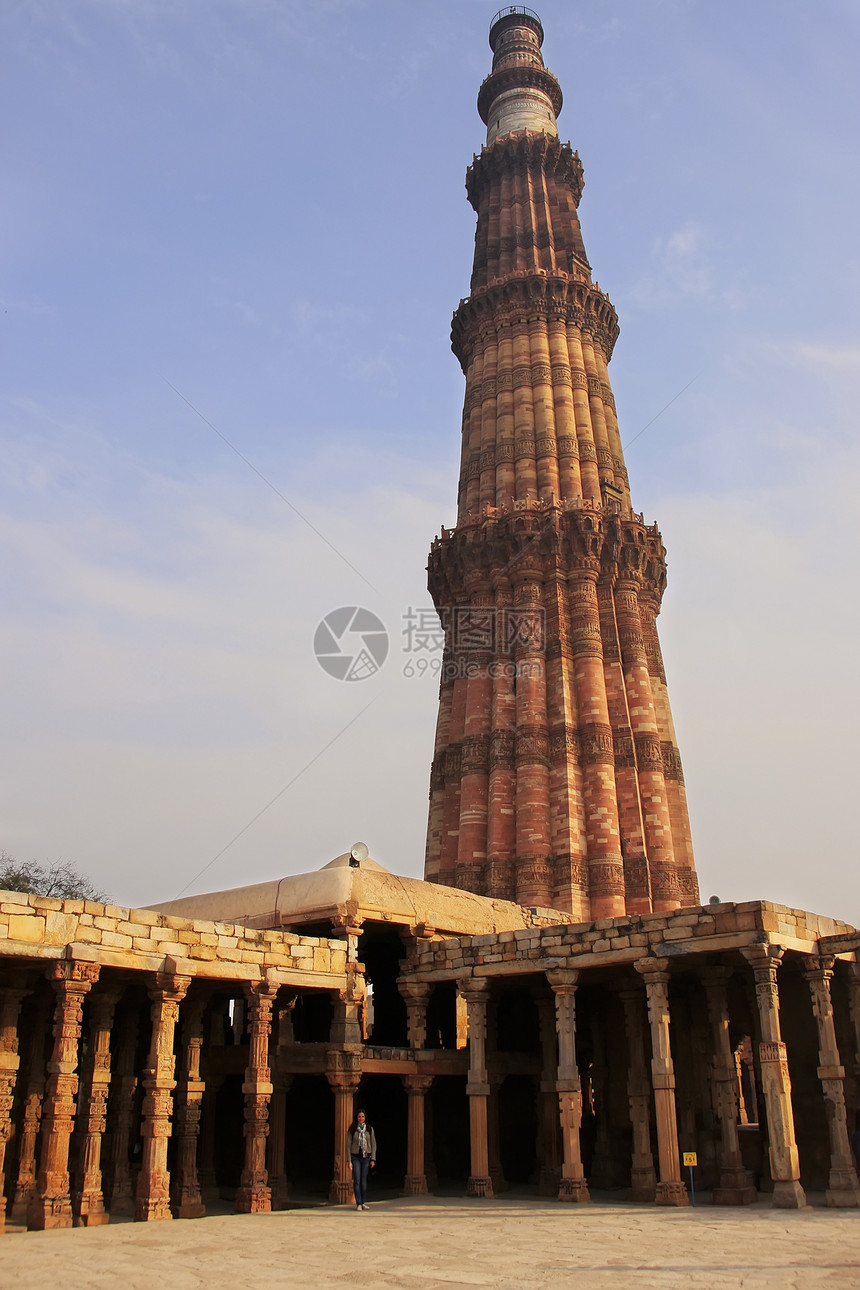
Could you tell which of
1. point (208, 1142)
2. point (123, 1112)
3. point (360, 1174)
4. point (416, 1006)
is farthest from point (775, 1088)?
point (123, 1112)

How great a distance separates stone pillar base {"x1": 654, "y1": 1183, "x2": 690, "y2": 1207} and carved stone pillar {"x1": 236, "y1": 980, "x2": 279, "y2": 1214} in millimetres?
5564

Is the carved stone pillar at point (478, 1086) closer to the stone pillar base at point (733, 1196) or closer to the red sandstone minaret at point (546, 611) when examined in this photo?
the stone pillar base at point (733, 1196)

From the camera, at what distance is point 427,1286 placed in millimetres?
8773

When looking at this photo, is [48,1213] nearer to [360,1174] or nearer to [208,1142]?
[360,1174]

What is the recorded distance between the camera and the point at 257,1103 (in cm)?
Result: 1557

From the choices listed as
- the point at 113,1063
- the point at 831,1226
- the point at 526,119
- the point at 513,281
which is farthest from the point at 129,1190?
the point at 526,119

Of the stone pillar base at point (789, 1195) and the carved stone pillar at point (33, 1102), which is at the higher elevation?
the carved stone pillar at point (33, 1102)

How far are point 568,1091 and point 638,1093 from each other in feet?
5.78

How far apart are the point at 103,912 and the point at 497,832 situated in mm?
15412

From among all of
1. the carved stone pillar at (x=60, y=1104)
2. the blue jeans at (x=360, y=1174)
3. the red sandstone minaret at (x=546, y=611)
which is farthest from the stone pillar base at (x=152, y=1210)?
the red sandstone minaret at (x=546, y=611)

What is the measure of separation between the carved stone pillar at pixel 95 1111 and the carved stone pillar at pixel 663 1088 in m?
7.56

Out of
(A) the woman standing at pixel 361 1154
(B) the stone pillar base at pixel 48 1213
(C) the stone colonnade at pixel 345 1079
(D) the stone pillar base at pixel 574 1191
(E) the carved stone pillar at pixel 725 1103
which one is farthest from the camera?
(D) the stone pillar base at pixel 574 1191

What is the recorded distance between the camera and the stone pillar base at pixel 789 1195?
13.6 metres

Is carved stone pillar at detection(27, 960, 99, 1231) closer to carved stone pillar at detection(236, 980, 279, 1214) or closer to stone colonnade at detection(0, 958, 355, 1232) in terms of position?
stone colonnade at detection(0, 958, 355, 1232)
